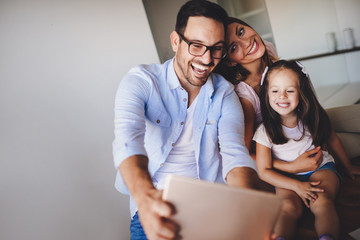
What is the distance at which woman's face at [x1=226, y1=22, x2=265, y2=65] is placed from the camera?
1804 millimetres

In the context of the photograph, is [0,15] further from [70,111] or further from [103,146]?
[103,146]

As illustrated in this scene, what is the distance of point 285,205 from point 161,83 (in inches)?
34.6

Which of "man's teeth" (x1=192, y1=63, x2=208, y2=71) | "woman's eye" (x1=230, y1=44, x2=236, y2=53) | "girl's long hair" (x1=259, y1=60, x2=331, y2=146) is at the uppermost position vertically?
"woman's eye" (x1=230, y1=44, x2=236, y2=53)

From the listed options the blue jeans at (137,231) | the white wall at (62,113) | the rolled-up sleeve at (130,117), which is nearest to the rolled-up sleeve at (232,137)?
the rolled-up sleeve at (130,117)

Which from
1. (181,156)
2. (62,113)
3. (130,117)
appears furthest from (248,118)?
(62,113)

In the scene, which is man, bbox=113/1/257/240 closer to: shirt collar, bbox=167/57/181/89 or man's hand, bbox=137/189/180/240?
shirt collar, bbox=167/57/181/89

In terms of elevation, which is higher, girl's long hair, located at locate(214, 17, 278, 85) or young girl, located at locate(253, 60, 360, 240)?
girl's long hair, located at locate(214, 17, 278, 85)

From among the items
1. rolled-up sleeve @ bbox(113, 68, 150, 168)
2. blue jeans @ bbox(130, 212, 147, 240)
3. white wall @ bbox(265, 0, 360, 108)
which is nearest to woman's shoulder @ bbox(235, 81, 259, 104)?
rolled-up sleeve @ bbox(113, 68, 150, 168)

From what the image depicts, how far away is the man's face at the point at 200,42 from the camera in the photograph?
1380mm

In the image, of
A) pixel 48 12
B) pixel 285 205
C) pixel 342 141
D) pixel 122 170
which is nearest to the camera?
pixel 122 170

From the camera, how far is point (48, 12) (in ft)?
5.53

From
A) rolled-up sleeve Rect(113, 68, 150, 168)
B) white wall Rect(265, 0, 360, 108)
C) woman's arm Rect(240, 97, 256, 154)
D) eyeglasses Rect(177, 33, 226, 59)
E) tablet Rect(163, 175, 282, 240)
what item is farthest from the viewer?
white wall Rect(265, 0, 360, 108)

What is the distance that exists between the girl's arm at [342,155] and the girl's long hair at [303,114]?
0.16ft

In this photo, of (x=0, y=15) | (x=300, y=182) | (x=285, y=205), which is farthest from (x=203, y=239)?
(x=0, y=15)
